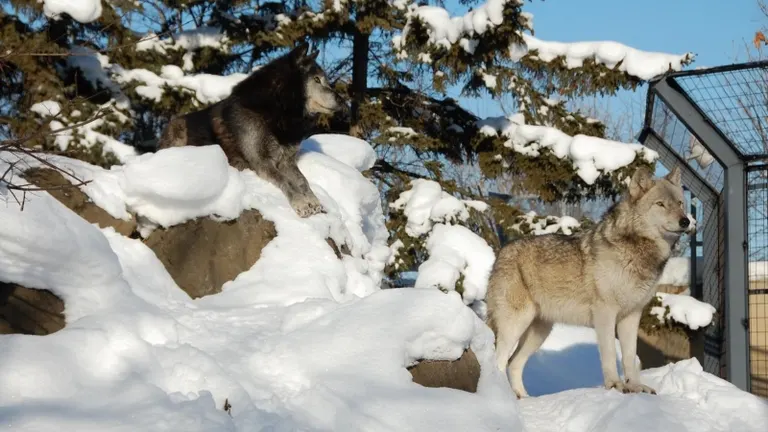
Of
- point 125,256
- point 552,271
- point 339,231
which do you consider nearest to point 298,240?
point 339,231

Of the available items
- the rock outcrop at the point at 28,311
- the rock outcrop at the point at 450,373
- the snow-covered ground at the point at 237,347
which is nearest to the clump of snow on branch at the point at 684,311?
the snow-covered ground at the point at 237,347

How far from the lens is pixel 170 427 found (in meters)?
3.14

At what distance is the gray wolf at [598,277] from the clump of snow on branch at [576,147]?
4145mm

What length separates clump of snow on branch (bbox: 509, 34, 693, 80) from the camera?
10.5 m

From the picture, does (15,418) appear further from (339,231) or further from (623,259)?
(623,259)

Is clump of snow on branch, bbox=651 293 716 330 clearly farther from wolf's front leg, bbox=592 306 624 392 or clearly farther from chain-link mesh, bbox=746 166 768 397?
wolf's front leg, bbox=592 306 624 392

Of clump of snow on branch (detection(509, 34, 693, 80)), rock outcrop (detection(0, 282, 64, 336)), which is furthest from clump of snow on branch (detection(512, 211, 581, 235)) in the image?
rock outcrop (detection(0, 282, 64, 336))

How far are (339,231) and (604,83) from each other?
19.1 feet

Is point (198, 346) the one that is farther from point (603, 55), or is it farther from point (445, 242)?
point (603, 55)

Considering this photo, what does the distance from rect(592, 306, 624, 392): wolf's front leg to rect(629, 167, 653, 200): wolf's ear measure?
1046 mm

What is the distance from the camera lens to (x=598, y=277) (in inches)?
247

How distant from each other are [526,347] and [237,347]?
345 centimetres

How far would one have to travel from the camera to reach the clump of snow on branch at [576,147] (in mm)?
10633

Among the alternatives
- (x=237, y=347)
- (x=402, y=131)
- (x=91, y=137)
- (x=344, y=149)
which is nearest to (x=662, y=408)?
(x=237, y=347)
